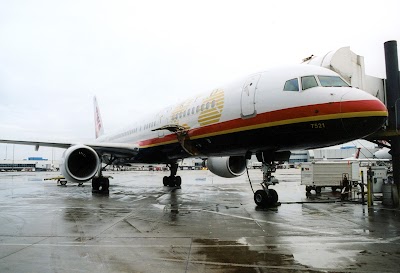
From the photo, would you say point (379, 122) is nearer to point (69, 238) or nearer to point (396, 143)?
point (396, 143)

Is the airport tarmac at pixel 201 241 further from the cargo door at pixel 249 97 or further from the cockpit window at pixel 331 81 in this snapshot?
the cockpit window at pixel 331 81

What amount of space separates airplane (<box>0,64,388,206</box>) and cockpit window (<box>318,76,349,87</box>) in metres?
0.03

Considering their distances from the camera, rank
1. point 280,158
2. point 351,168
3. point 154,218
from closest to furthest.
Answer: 1. point 154,218
2. point 280,158
3. point 351,168

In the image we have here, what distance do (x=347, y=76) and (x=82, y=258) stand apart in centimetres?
1033

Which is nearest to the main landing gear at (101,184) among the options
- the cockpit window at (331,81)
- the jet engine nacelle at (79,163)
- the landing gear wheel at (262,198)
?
the jet engine nacelle at (79,163)

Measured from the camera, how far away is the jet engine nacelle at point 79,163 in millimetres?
13789

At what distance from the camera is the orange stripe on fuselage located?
791 centimetres

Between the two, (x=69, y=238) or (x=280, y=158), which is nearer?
(x=69, y=238)

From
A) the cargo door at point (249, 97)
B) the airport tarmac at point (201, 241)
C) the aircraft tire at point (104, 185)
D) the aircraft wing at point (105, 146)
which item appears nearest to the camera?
the airport tarmac at point (201, 241)

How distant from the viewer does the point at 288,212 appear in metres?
9.66

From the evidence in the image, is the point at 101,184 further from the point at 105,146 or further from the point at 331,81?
the point at 331,81

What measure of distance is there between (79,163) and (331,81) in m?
11.6

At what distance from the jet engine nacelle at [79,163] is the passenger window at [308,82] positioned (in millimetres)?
9392

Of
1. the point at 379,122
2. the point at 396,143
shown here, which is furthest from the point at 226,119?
the point at 396,143
